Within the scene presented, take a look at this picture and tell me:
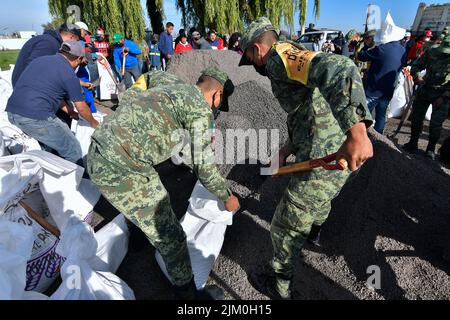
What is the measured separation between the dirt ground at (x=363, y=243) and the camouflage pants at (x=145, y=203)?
45cm

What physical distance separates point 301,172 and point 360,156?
1.72ft

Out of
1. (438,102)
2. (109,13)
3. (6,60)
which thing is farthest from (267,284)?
(6,60)

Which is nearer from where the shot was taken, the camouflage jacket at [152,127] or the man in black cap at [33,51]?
the camouflage jacket at [152,127]

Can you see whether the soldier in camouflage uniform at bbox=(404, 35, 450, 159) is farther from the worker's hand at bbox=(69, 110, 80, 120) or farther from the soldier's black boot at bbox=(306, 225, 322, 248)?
the worker's hand at bbox=(69, 110, 80, 120)

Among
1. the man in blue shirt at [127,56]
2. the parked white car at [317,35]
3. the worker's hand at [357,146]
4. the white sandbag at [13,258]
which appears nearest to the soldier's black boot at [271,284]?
the worker's hand at [357,146]

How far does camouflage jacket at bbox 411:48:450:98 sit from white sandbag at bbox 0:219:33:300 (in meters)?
4.20

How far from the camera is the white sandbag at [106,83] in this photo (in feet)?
19.9

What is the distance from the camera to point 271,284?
181 centimetres

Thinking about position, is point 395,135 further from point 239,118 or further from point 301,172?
point 301,172

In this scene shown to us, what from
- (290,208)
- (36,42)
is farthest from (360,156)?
(36,42)

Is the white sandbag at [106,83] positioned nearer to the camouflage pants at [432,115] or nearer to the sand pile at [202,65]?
the sand pile at [202,65]

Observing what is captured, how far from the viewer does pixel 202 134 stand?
1.42 m

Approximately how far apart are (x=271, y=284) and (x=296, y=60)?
1.38 metres

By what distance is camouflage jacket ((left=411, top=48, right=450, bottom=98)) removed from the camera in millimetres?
3221
